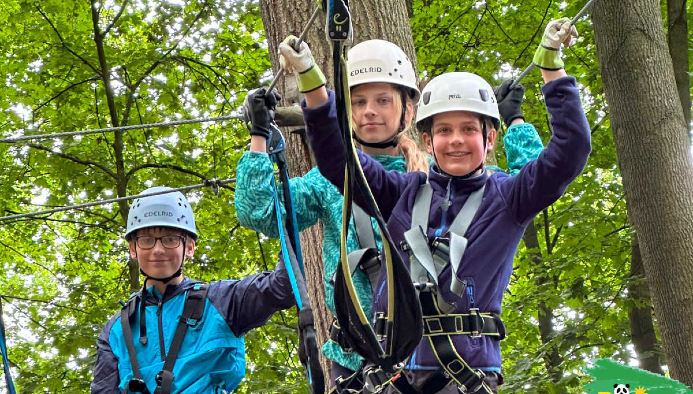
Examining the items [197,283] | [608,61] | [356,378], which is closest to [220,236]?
[608,61]

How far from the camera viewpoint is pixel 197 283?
3.71 m

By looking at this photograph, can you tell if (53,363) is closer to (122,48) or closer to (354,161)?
(122,48)

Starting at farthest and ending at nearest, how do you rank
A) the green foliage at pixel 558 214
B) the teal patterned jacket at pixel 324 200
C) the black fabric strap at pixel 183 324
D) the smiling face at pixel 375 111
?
the green foliage at pixel 558 214, the black fabric strap at pixel 183 324, the smiling face at pixel 375 111, the teal patterned jacket at pixel 324 200

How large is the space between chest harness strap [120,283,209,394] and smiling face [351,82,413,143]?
1112 mm

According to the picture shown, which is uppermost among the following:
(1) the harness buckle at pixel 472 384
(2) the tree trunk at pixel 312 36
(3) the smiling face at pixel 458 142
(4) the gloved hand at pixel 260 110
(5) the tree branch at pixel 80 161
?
(5) the tree branch at pixel 80 161

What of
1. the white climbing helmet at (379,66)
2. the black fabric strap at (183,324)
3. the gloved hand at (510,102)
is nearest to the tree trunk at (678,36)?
the gloved hand at (510,102)

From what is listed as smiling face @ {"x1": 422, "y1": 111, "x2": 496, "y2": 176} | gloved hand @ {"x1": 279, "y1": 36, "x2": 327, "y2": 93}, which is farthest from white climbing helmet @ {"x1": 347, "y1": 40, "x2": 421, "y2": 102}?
gloved hand @ {"x1": 279, "y1": 36, "x2": 327, "y2": 93}

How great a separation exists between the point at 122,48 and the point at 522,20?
461 centimetres

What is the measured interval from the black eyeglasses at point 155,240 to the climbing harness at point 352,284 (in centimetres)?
174

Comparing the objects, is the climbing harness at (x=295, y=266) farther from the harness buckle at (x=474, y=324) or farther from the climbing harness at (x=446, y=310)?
the harness buckle at (x=474, y=324)

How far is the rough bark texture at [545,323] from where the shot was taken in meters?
8.87

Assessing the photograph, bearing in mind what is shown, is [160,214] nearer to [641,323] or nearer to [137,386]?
[137,386]

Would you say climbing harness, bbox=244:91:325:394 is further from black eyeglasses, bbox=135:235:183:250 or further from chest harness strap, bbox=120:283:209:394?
black eyeglasses, bbox=135:235:183:250

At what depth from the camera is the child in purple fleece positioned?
7.80ft
